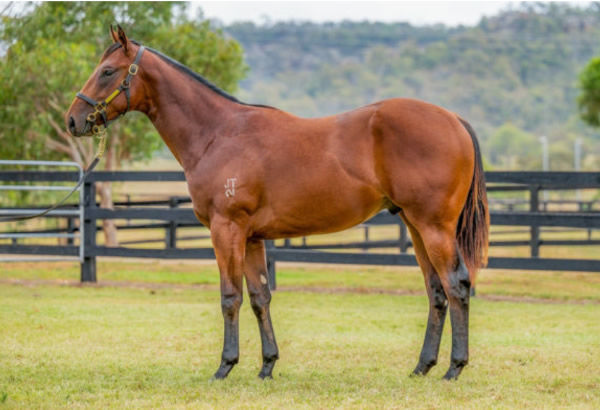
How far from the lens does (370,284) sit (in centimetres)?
1152

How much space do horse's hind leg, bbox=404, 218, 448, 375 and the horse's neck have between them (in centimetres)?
155

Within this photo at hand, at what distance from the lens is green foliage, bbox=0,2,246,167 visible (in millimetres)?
16469

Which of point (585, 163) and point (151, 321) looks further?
point (585, 163)

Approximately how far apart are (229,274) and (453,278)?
1.51 meters

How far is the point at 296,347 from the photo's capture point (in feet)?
21.1

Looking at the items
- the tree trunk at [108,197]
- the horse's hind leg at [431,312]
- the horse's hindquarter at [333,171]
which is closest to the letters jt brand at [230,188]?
the horse's hindquarter at [333,171]

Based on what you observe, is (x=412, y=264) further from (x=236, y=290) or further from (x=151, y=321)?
(x=236, y=290)

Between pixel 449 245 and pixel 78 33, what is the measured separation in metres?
15.3

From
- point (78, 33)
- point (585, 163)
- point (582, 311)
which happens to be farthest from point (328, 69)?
point (582, 311)

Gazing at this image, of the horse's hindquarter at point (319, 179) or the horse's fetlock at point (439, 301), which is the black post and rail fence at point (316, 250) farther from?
the horse's hindquarter at point (319, 179)

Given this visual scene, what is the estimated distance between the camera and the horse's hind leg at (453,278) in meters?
5.13

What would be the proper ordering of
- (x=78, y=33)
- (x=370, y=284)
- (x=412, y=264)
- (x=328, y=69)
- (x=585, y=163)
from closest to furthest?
(x=412, y=264) → (x=370, y=284) → (x=78, y=33) → (x=585, y=163) → (x=328, y=69)

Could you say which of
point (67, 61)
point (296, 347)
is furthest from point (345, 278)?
point (67, 61)

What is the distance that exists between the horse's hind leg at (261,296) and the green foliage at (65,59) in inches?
467
